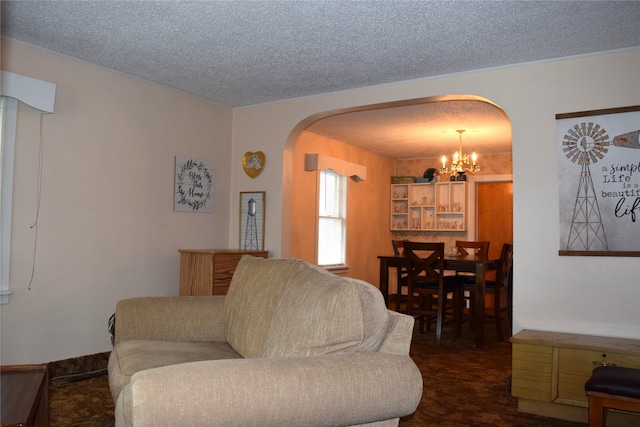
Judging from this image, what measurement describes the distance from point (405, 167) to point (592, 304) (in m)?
5.27

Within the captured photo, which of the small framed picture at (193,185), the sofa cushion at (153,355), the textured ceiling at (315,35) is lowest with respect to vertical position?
the sofa cushion at (153,355)

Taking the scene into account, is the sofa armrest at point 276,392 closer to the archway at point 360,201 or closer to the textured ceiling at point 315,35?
the textured ceiling at point 315,35

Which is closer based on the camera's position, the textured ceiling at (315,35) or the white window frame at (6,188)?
the textured ceiling at (315,35)

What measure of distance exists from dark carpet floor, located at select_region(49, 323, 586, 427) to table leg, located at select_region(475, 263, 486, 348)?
12 cm

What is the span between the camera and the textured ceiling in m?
3.02

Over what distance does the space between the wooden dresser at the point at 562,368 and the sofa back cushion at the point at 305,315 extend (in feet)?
5.85

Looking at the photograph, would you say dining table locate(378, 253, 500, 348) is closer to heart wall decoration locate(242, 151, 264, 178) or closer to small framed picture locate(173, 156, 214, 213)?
heart wall decoration locate(242, 151, 264, 178)

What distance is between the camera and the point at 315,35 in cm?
340

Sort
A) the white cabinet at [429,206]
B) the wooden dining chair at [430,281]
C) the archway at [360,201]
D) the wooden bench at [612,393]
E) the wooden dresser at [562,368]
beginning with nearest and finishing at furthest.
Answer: the wooden bench at [612,393] < the wooden dresser at [562,368] < the archway at [360,201] < the wooden dining chair at [430,281] < the white cabinet at [429,206]

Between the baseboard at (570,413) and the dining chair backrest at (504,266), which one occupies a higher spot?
the dining chair backrest at (504,266)

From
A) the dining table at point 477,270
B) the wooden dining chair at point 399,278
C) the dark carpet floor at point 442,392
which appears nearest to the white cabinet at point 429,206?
the wooden dining chair at point 399,278

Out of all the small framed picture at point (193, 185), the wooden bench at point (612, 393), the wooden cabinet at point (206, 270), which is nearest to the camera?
the wooden bench at point (612, 393)

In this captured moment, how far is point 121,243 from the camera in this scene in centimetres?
429

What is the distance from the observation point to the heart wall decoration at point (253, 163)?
5.16 metres
